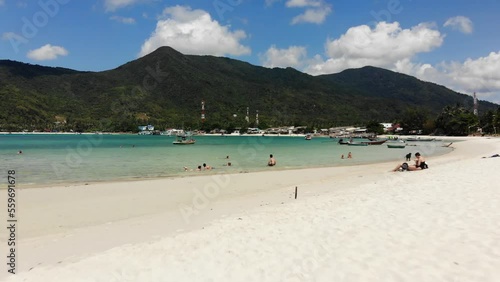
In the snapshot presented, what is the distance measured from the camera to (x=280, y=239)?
797 centimetres

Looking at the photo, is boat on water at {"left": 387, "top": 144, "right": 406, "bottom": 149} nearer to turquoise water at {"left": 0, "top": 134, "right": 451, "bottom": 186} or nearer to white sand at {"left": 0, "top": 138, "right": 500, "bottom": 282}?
turquoise water at {"left": 0, "top": 134, "right": 451, "bottom": 186}

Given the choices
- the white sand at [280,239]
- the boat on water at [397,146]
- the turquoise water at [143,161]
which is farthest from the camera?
the boat on water at [397,146]

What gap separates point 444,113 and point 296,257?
160184 mm

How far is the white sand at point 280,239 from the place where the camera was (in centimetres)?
612

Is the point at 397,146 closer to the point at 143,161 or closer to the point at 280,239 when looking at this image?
the point at 143,161

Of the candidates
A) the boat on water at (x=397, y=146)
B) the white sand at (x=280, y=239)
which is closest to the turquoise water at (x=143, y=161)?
the boat on water at (x=397, y=146)

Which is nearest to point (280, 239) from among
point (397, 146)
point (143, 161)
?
point (143, 161)

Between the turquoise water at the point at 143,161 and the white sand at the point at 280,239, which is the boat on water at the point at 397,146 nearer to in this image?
the turquoise water at the point at 143,161

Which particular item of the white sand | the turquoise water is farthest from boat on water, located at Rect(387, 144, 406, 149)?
the white sand

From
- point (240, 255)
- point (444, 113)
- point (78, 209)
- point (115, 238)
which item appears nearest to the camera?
point (240, 255)

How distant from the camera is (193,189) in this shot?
1959cm

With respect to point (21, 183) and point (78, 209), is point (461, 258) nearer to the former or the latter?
point (78, 209)

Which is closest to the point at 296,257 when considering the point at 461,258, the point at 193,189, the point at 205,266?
the point at 205,266

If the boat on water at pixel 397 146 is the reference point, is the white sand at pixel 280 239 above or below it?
above
